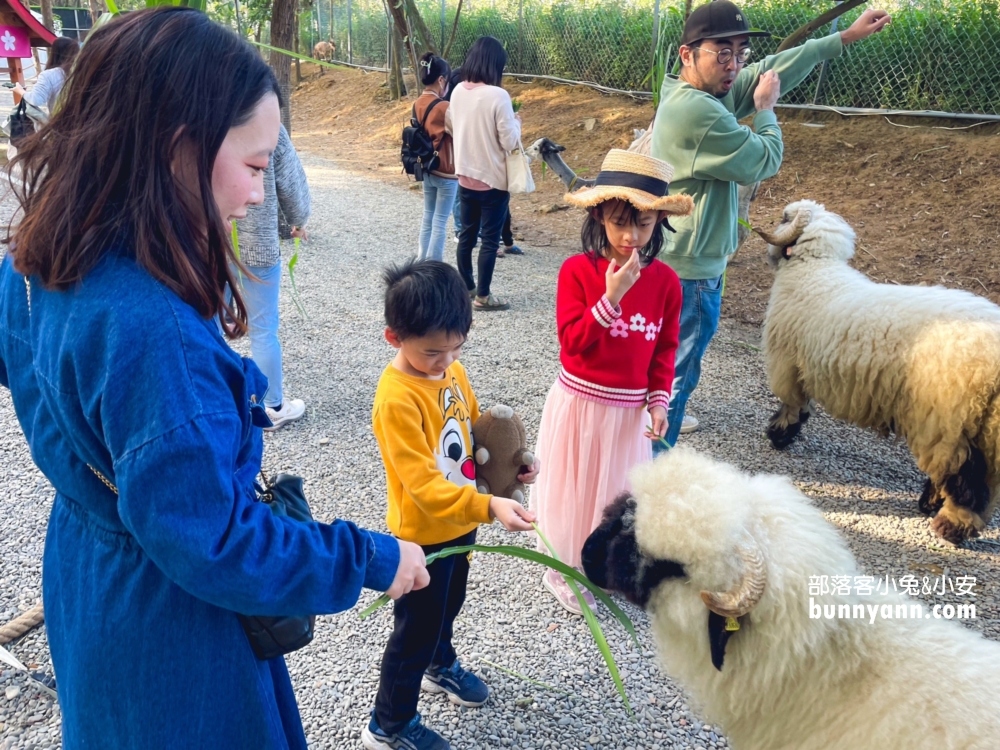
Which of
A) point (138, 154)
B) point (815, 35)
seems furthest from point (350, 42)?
point (138, 154)

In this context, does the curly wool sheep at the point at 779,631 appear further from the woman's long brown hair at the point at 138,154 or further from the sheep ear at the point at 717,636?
the woman's long brown hair at the point at 138,154

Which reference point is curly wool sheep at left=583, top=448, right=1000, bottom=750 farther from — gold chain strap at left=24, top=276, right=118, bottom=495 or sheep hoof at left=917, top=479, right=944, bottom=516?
sheep hoof at left=917, top=479, right=944, bottom=516

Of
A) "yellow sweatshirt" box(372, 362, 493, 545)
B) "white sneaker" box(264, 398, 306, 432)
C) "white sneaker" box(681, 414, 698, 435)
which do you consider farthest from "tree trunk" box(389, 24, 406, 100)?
"yellow sweatshirt" box(372, 362, 493, 545)

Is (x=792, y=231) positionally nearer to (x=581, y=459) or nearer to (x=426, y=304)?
(x=581, y=459)

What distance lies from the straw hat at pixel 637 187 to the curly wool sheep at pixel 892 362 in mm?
1713

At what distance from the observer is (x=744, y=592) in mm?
1725

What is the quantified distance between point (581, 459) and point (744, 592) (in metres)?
1.16

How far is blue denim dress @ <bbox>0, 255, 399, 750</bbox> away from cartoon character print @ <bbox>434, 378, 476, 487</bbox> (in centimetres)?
83

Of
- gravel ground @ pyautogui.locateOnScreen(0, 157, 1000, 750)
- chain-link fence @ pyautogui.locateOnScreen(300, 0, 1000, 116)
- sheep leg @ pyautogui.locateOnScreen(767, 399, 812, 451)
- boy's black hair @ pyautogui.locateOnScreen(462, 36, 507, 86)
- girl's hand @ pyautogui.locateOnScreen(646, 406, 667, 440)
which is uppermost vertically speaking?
chain-link fence @ pyautogui.locateOnScreen(300, 0, 1000, 116)

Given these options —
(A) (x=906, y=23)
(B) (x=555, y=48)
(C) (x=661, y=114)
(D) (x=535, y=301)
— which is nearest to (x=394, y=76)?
(B) (x=555, y=48)

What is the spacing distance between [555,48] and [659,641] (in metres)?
15.2

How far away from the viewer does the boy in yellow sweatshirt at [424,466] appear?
74.6 inches

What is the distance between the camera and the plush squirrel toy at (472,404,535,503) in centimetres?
219

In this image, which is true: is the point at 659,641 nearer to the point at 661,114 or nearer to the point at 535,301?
the point at 661,114
